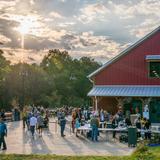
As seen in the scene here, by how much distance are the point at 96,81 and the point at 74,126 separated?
9015 millimetres

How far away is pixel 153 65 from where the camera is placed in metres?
39.4

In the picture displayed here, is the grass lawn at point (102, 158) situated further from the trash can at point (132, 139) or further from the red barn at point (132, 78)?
the red barn at point (132, 78)

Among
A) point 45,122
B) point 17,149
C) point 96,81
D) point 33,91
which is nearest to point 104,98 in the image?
point 96,81

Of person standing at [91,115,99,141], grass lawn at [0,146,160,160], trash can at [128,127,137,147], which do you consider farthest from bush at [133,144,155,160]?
person standing at [91,115,99,141]

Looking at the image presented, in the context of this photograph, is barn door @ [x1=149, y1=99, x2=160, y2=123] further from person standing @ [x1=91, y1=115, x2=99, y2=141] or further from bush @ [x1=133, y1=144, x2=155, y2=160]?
bush @ [x1=133, y1=144, x2=155, y2=160]

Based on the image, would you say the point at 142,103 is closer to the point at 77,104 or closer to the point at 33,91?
the point at 33,91

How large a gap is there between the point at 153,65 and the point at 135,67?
5.25 ft

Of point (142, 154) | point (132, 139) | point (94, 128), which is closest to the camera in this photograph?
point (142, 154)

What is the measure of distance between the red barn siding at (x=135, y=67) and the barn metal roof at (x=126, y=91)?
416mm

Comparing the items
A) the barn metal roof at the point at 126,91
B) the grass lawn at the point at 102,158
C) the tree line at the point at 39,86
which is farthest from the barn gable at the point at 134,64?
the tree line at the point at 39,86

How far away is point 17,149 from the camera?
23.0 meters

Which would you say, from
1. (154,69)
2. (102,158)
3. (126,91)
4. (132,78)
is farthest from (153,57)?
(102,158)

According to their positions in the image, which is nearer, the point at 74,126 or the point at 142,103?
the point at 74,126

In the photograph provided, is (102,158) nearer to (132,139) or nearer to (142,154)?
(142,154)
